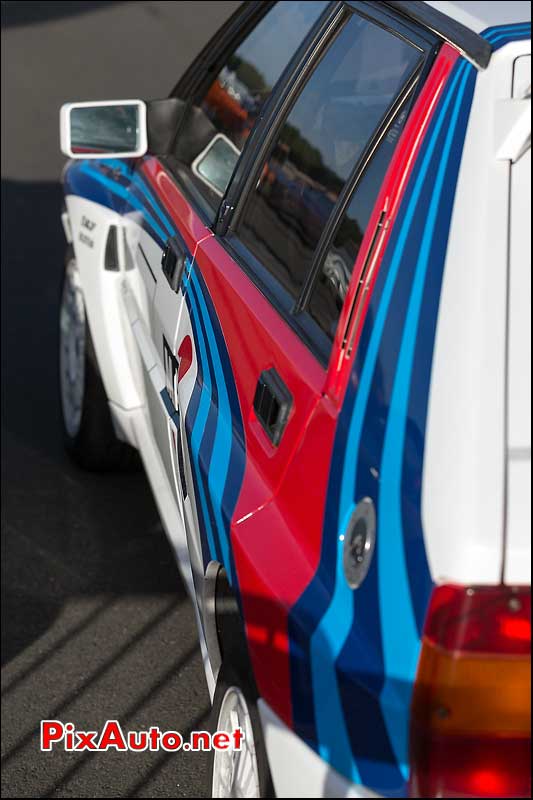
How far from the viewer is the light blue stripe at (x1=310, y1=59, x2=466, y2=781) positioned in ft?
5.44

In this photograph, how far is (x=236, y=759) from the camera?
2129 mm

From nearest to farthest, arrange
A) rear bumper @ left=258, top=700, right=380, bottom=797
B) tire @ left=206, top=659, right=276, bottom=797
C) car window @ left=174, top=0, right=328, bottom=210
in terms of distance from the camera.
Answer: rear bumper @ left=258, top=700, right=380, bottom=797, tire @ left=206, top=659, right=276, bottom=797, car window @ left=174, top=0, right=328, bottom=210

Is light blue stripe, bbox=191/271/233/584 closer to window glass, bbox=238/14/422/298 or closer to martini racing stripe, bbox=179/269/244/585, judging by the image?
martini racing stripe, bbox=179/269/244/585

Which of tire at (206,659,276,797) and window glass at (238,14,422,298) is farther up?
window glass at (238,14,422,298)

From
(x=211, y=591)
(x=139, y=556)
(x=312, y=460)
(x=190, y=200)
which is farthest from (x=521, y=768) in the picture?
(x=139, y=556)

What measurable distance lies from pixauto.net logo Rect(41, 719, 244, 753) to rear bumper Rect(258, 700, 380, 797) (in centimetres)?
125

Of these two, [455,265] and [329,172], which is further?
[329,172]

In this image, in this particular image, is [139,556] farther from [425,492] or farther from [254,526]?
[425,492]

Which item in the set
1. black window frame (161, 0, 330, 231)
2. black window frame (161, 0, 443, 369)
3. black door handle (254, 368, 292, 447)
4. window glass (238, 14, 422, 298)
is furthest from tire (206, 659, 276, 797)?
black window frame (161, 0, 330, 231)

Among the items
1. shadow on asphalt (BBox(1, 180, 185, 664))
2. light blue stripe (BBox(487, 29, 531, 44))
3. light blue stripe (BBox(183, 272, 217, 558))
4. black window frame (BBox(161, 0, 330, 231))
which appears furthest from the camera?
shadow on asphalt (BBox(1, 180, 185, 664))

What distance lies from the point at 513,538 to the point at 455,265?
38cm

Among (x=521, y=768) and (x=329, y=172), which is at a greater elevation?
(x=329, y=172)

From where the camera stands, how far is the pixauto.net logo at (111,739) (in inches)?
122

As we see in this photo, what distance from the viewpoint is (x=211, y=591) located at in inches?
91.4
